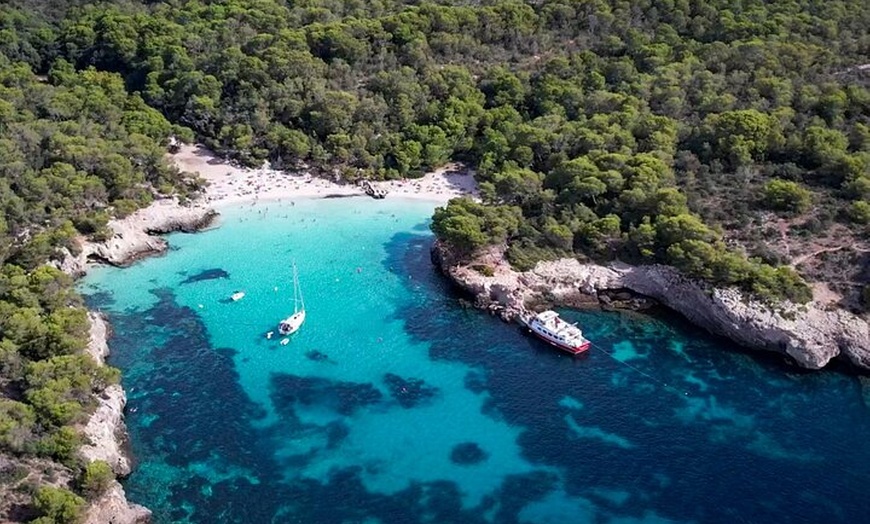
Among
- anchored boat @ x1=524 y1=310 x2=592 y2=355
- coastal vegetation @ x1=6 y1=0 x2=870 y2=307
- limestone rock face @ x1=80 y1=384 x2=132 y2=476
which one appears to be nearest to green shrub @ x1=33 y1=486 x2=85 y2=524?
limestone rock face @ x1=80 y1=384 x2=132 y2=476

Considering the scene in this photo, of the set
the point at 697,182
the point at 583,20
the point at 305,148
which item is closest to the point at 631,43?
the point at 583,20

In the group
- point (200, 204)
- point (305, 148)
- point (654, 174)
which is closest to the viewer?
point (654, 174)

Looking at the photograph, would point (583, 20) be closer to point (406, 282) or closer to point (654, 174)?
point (654, 174)

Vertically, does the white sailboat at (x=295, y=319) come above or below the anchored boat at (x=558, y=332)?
below

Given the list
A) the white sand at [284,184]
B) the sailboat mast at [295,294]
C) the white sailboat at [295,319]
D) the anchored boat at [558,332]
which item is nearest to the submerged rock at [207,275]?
the sailboat mast at [295,294]

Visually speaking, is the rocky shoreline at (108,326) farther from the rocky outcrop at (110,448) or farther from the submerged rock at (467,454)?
the submerged rock at (467,454)

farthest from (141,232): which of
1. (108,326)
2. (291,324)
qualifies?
(291,324)
